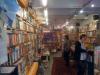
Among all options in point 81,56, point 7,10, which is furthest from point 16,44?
point 81,56

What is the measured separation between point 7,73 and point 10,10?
2.79 feet

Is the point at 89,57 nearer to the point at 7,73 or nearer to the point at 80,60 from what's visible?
the point at 80,60

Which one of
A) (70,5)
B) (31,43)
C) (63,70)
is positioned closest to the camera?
(31,43)

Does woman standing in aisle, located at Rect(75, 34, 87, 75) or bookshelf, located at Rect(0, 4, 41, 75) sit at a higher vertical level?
bookshelf, located at Rect(0, 4, 41, 75)

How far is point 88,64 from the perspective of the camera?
5.71 metres

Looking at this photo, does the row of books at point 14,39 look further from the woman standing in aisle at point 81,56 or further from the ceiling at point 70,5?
the ceiling at point 70,5

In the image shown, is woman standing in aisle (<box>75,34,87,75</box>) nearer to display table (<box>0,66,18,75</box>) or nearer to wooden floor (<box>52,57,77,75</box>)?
wooden floor (<box>52,57,77,75</box>)

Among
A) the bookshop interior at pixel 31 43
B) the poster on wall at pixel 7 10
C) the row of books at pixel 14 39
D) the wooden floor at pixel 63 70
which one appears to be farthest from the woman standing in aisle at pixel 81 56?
the poster on wall at pixel 7 10

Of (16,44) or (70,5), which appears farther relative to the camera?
(70,5)

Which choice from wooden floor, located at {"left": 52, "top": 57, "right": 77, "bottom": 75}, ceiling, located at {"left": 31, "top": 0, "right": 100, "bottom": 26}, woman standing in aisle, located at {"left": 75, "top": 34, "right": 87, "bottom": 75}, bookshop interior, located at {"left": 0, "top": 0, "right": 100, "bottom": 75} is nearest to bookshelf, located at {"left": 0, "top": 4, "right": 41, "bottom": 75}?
bookshop interior, located at {"left": 0, "top": 0, "right": 100, "bottom": 75}

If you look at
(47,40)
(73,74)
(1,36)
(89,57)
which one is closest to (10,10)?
(1,36)

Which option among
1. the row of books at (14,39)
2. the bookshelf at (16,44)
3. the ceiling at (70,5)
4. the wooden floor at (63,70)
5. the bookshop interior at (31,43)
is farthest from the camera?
the wooden floor at (63,70)

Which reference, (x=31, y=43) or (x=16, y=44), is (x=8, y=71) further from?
(x=31, y=43)

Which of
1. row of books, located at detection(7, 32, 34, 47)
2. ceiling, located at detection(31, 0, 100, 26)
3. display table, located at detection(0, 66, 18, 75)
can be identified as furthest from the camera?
ceiling, located at detection(31, 0, 100, 26)
